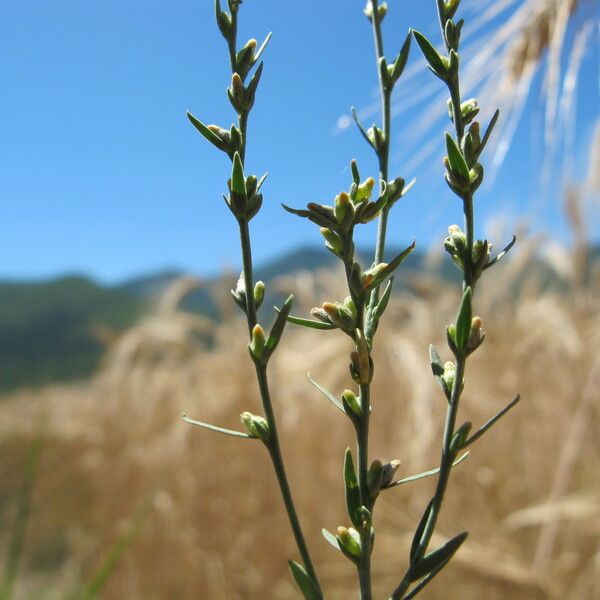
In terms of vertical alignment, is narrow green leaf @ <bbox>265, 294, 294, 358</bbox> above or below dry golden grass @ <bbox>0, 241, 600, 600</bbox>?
below

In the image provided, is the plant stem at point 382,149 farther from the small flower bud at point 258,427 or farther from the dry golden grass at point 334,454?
the dry golden grass at point 334,454

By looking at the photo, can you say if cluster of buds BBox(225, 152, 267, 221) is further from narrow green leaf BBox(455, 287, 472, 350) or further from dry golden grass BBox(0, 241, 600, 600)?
dry golden grass BBox(0, 241, 600, 600)

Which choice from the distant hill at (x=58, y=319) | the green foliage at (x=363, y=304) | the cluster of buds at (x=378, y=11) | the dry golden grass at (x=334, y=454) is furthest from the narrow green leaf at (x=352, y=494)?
the distant hill at (x=58, y=319)

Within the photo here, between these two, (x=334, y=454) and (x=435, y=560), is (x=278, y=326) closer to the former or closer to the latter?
(x=435, y=560)

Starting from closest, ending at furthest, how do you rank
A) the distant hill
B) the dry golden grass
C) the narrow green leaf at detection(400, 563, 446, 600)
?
the narrow green leaf at detection(400, 563, 446, 600), the dry golden grass, the distant hill

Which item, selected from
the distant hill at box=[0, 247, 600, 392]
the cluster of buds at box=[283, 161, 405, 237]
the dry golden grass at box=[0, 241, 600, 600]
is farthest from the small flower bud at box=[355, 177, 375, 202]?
the distant hill at box=[0, 247, 600, 392]

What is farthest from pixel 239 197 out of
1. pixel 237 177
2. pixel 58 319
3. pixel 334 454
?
pixel 58 319

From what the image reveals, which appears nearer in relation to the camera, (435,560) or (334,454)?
(435,560)
